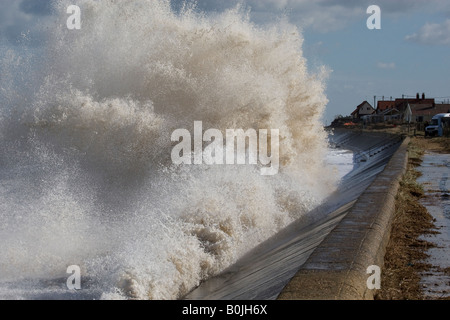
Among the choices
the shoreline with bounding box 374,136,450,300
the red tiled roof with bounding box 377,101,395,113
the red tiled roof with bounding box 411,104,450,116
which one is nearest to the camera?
the shoreline with bounding box 374,136,450,300

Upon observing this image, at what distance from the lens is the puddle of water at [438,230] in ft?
17.4

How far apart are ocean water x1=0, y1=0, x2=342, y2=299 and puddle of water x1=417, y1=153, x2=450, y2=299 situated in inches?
98.2

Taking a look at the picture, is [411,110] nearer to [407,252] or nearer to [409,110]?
[409,110]

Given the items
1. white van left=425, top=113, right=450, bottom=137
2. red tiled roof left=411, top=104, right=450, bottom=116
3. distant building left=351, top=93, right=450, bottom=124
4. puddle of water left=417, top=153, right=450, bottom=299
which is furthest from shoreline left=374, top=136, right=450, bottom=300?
red tiled roof left=411, top=104, right=450, bottom=116

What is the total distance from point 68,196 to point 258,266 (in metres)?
4.15

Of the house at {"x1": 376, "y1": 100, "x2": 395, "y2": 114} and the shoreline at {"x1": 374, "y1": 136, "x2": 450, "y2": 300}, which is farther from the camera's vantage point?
the house at {"x1": 376, "y1": 100, "x2": 395, "y2": 114}

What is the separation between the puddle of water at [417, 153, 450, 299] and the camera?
17.4 ft

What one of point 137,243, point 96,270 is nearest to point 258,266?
point 137,243

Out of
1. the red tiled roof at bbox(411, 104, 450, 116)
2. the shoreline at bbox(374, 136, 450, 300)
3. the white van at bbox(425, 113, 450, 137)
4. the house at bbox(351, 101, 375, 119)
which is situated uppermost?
the house at bbox(351, 101, 375, 119)

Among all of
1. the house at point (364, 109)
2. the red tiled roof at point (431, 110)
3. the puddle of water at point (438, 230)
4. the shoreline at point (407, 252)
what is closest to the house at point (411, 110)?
the red tiled roof at point (431, 110)

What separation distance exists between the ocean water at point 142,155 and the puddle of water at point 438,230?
2.49 m

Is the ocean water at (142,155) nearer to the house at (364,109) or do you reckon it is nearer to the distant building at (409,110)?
the distant building at (409,110)

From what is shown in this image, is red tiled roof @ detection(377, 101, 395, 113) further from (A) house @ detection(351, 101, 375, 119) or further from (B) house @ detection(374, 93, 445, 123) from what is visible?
(A) house @ detection(351, 101, 375, 119)

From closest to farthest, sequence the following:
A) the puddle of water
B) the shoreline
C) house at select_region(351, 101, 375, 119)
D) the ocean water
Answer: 1. the shoreline
2. the puddle of water
3. the ocean water
4. house at select_region(351, 101, 375, 119)
